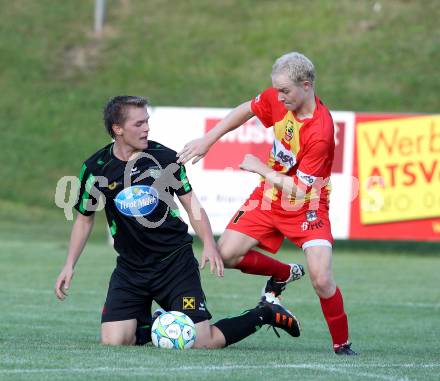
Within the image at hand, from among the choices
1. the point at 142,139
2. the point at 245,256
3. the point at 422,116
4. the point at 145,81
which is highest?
the point at 145,81

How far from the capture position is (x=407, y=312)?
1132 cm

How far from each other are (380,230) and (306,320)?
701 centimetres

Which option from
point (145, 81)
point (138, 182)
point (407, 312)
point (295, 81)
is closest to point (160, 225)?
point (138, 182)

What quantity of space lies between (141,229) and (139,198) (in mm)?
219

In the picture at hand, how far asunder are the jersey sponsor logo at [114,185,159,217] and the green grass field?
37.9 inches

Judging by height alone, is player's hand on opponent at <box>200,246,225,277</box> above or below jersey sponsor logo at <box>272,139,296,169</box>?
below

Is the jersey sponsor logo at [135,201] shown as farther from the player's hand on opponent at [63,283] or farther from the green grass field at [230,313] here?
the green grass field at [230,313]

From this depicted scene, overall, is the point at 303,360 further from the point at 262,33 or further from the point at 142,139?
the point at 262,33

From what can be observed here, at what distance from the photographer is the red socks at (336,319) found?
25.7 feet

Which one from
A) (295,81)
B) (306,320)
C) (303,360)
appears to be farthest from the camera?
(306,320)

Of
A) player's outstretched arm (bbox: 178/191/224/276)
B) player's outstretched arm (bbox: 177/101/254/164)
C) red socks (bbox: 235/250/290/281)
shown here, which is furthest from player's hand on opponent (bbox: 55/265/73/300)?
red socks (bbox: 235/250/290/281)

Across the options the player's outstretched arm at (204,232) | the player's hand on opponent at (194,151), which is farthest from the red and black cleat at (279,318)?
the player's hand on opponent at (194,151)

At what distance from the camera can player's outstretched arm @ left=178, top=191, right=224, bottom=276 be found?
303 inches

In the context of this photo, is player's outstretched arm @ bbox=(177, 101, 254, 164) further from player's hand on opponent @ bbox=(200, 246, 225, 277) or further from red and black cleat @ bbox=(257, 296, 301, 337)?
red and black cleat @ bbox=(257, 296, 301, 337)
